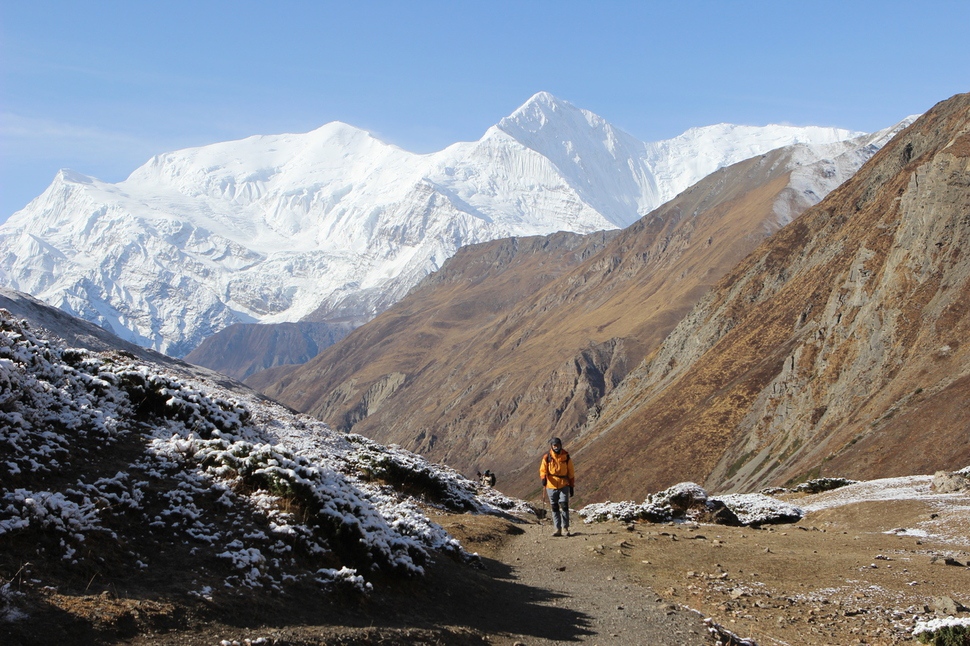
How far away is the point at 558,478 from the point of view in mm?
18938

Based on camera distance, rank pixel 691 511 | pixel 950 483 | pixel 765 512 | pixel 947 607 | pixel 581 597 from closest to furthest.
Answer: pixel 947 607 → pixel 581 597 → pixel 691 511 → pixel 765 512 → pixel 950 483

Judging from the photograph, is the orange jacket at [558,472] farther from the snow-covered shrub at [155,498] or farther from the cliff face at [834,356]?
the cliff face at [834,356]

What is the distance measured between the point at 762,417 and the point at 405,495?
67.3 metres

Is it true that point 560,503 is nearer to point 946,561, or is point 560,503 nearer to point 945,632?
point 946,561

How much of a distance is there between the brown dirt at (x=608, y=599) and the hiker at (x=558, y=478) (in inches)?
25.4

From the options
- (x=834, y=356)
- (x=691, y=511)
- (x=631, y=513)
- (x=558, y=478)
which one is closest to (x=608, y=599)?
(x=558, y=478)

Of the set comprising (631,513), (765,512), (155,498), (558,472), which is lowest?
(765,512)

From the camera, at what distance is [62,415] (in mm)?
12867

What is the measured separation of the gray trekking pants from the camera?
19219 millimetres

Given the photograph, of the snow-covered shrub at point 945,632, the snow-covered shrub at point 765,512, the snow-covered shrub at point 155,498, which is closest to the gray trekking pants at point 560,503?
the snow-covered shrub at point 155,498

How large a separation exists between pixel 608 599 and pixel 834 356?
234 feet

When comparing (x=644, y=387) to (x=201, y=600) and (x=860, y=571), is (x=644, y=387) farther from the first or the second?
(x=201, y=600)

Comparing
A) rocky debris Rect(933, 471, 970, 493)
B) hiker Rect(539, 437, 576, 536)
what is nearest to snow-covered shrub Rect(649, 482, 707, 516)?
hiker Rect(539, 437, 576, 536)

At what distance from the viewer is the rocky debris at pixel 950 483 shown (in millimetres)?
24438
